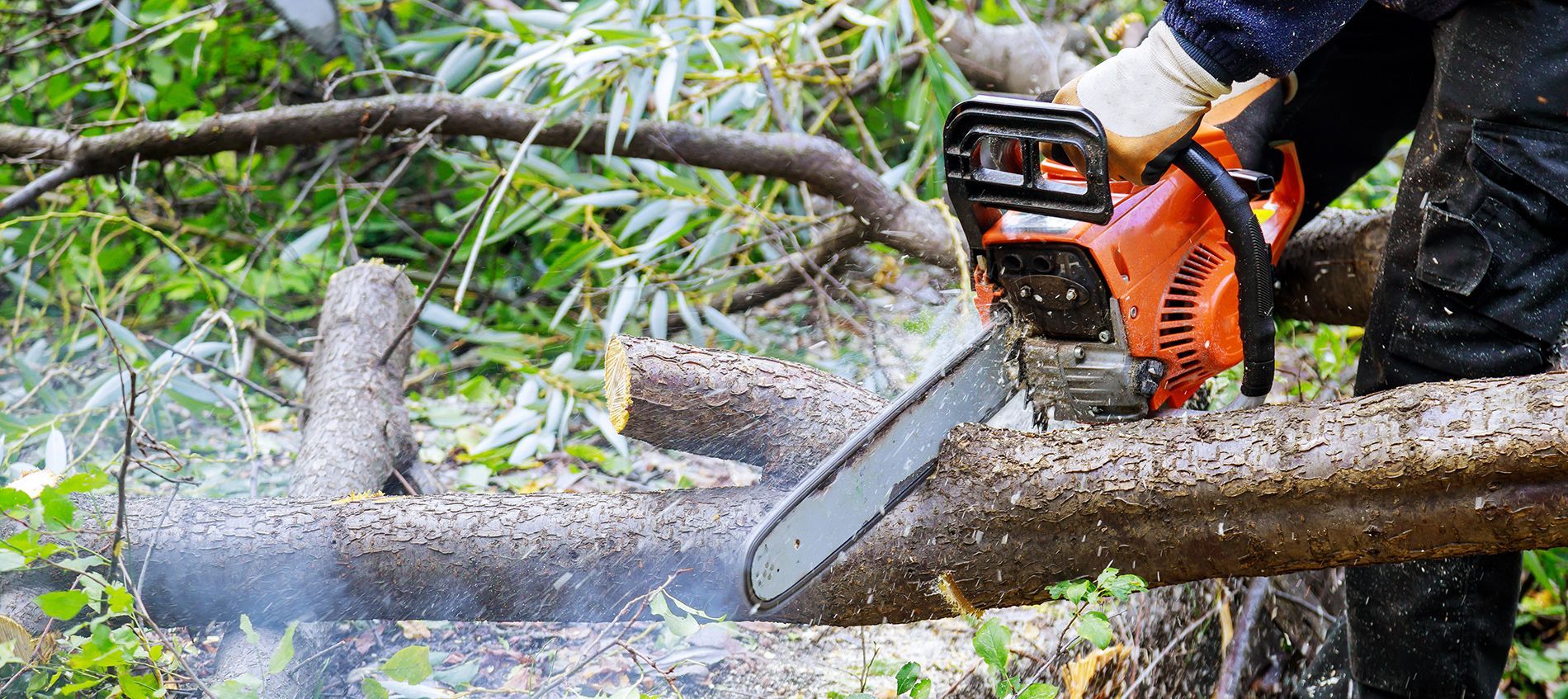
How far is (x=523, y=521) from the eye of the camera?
5.85 ft

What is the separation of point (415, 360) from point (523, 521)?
1998mm

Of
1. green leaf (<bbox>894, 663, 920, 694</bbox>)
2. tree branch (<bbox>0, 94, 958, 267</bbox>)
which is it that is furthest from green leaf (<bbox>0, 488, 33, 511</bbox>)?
tree branch (<bbox>0, 94, 958, 267</bbox>)

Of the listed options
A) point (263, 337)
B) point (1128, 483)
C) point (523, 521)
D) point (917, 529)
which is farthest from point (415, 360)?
point (1128, 483)

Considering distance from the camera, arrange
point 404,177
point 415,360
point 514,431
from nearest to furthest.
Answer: point 514,431 → point 415,360 → point 404,177

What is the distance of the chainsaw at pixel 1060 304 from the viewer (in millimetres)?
1597

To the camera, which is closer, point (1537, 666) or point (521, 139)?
point (1537, 666)

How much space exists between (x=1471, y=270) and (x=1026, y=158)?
69 cm

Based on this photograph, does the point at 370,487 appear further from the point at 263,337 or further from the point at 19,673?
the point at 263,337

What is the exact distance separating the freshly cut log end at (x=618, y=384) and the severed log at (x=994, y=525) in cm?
2

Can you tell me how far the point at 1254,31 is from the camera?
4.83ft

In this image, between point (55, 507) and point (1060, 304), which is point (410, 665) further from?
point (1060, 304)

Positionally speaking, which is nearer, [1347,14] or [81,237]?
[1347,14]

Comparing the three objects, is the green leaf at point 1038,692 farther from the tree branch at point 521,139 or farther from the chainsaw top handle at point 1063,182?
the tree branch at point 521,139

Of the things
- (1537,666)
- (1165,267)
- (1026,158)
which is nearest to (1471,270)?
(1165,267)
